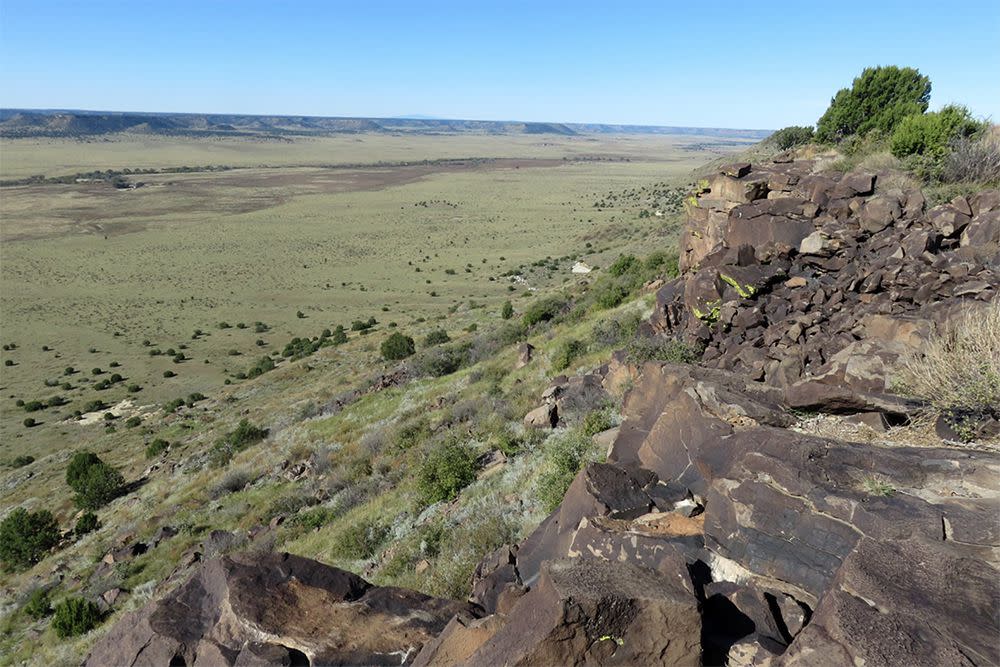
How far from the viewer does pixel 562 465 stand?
11.2 metres

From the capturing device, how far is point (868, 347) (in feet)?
29.8

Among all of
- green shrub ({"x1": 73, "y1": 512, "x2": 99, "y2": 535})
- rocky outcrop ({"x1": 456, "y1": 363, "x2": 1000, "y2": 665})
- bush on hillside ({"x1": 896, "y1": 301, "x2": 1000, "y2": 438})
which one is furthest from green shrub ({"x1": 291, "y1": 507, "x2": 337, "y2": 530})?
bush on hillside ({"x1": 896, "y1": 301, "x2": 1000, "y2": 438})

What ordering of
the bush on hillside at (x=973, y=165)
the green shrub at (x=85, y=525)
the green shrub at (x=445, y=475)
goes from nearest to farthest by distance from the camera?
the green shrub at (x=445, y=475) → the bush on hillside at (x=973, y=165) → the green shrub at (x=85, y=525)

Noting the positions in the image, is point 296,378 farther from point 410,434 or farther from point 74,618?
point 74,618

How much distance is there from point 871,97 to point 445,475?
3405 cm

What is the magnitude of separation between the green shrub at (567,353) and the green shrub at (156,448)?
695 inches

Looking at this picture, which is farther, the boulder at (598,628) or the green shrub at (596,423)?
the green shrub at (596,423)

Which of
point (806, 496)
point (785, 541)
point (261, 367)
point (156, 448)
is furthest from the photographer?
point (261, 367)

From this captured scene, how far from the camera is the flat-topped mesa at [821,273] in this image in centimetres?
1008

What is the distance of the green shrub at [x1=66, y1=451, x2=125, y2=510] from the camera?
65.3 feet

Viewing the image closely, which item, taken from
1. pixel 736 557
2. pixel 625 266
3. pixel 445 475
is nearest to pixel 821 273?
pixel 736 557

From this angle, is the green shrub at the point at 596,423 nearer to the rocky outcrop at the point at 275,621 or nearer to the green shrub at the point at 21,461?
the rocky outcrop at the point at 275,621

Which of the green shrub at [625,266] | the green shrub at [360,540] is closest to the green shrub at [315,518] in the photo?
the green shrub at [360,540]

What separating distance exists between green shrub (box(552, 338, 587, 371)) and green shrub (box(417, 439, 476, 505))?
621 cm
